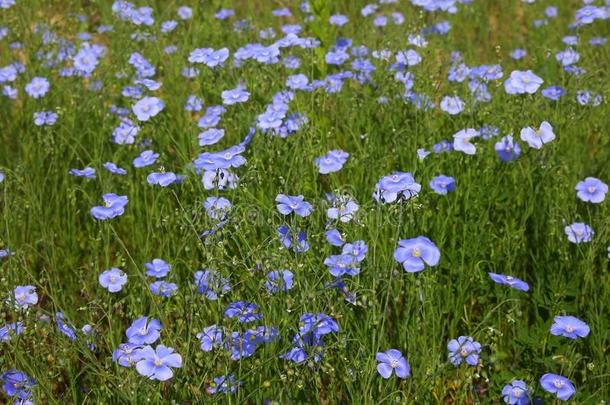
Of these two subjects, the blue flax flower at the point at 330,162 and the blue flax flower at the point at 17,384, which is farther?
the blue flax flower at the point at 330,162

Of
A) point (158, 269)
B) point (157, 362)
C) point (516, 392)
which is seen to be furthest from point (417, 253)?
point (158, 269)

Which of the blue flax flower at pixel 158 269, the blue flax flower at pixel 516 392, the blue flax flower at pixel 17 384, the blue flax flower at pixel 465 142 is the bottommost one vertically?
the blue flax flower at pixel 516 392

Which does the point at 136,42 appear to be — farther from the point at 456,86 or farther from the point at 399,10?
the point at 399,10

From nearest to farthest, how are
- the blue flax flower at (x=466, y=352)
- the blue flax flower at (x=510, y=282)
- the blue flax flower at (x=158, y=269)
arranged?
the blue flax flower at (x=466, y=352) → the blue flax flower at (x=510, y=282) → the blue flax flower at (x=158, y=269)

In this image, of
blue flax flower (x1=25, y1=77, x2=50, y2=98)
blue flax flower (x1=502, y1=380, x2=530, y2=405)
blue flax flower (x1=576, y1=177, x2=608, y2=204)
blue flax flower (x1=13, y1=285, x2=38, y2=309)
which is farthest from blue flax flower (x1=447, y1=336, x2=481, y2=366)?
blue flax flower (x1=25, y1=77, x2=50, y2=98)

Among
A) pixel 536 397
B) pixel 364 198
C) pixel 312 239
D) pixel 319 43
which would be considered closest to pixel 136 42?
pixel 319 43

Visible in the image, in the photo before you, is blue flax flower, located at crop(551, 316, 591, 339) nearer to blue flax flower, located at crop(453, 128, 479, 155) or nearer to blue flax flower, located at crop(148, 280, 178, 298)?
blue flax flower, located at crop(453, 128, 479, 155)

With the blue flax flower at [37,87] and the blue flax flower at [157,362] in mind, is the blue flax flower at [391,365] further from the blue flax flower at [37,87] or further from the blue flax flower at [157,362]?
the blue flax flower at [37,87]

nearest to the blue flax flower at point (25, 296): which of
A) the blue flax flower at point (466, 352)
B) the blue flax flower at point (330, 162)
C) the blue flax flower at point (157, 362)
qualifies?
the blue flax flower at point (157, 362)
